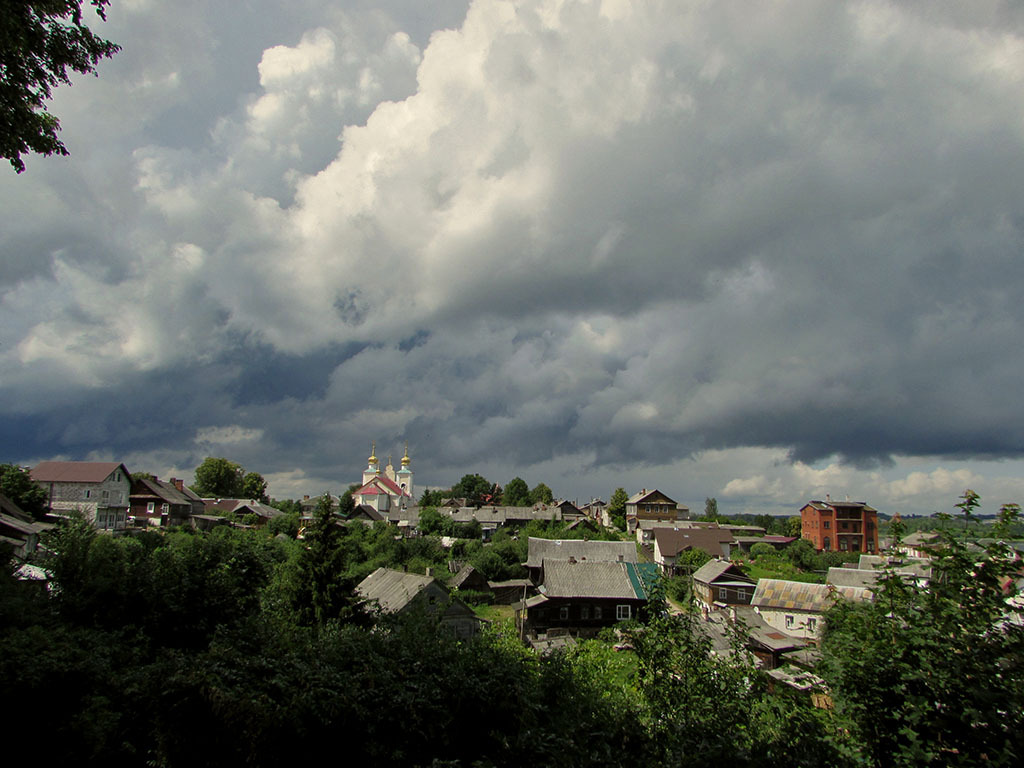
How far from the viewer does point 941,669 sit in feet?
19.9

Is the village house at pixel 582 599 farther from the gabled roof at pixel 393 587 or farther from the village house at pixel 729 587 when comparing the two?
the gabled roof at pixel 393 587

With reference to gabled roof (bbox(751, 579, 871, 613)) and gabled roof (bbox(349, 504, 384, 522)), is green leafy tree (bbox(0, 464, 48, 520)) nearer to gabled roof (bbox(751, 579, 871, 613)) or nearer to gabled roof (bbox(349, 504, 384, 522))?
gabled roof (bbox(349, 504, 384, 522))

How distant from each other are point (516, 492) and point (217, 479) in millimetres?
62618

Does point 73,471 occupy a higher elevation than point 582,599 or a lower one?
higher

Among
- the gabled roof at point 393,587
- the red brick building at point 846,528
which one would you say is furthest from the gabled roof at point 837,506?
the gabled roof at point 393,587

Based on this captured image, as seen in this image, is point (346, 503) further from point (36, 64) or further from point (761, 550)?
point (36, 64)

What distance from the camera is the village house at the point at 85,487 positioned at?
199 ft

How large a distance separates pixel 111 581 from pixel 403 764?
9950mm

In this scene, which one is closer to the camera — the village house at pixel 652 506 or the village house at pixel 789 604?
the village house at pixel 789 604

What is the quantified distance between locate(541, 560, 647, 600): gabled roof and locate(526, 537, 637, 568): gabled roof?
338 inches

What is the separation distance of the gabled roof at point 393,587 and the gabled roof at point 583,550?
20180 mm

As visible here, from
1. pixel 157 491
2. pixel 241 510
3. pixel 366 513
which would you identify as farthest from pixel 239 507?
pixel 366 513

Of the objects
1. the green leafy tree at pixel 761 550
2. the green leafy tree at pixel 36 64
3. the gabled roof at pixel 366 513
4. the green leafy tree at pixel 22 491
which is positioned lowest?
the green leafy tree at pixel 761 550

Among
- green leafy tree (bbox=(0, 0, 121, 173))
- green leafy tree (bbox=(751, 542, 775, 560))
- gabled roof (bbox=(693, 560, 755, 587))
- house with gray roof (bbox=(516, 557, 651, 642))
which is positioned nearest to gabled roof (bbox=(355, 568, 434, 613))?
house with gray roof (bbox=(516, 557, 651, 642))
